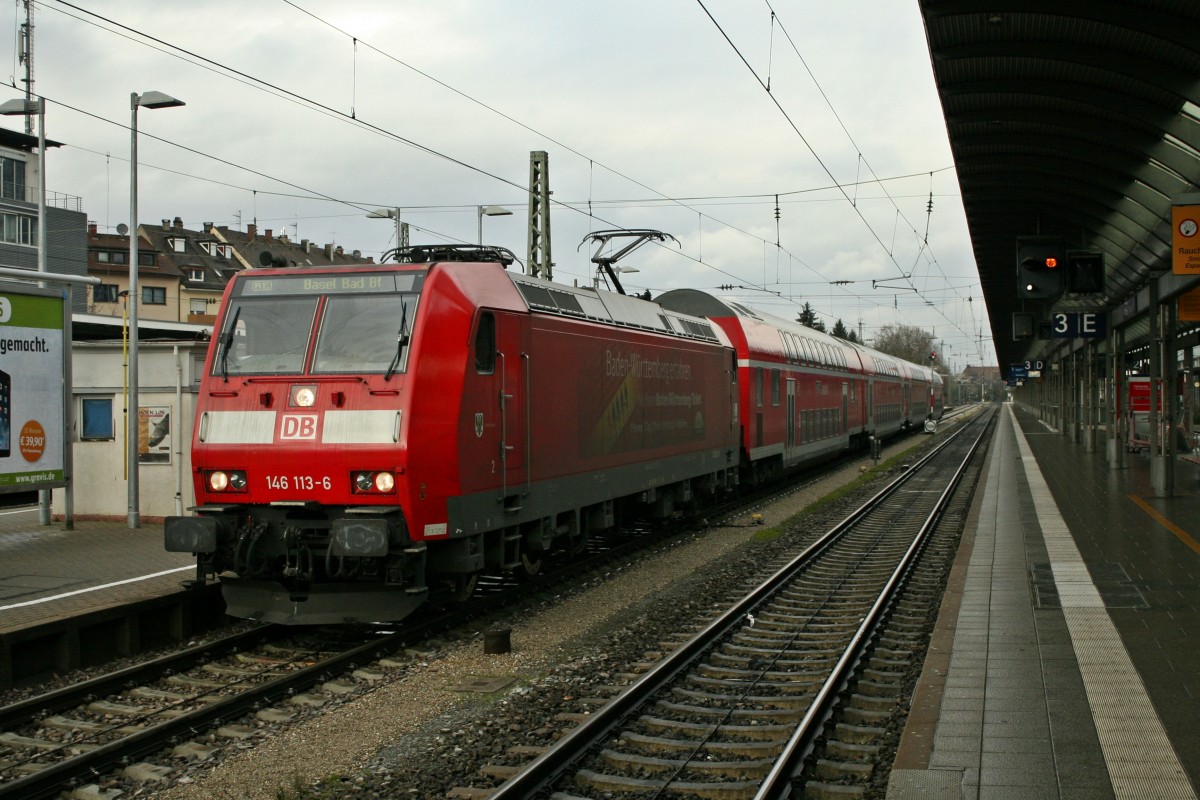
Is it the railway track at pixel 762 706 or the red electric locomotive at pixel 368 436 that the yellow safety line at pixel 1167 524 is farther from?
the red electric locomotive at pixel 368 436

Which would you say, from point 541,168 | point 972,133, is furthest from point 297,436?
A: point 541,168

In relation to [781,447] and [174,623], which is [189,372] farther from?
[781,447]

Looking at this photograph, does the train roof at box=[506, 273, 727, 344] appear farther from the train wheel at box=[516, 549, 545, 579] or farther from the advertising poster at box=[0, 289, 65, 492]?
the advertising poster at box=[0, 289, 65, 492]

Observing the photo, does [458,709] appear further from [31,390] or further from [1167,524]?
[1167,524]

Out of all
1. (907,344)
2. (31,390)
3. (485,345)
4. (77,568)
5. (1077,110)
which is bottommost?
(77,568)

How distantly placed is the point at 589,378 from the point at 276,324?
12.9 feet

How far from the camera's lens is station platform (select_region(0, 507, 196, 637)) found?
9289mm

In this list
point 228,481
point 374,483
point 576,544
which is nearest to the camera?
point 374,483

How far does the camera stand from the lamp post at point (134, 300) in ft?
44.0

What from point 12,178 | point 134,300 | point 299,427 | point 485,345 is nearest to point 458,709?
point 299,427

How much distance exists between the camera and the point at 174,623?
9742 millimetres

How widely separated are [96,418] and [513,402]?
7.55 meters

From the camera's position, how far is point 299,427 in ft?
30.1

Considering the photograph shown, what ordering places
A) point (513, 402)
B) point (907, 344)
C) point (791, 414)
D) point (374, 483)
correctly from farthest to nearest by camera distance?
1. point (907, 344)
2. point (791, 414)
3. point (513, 402)
4. point (374, 483)
